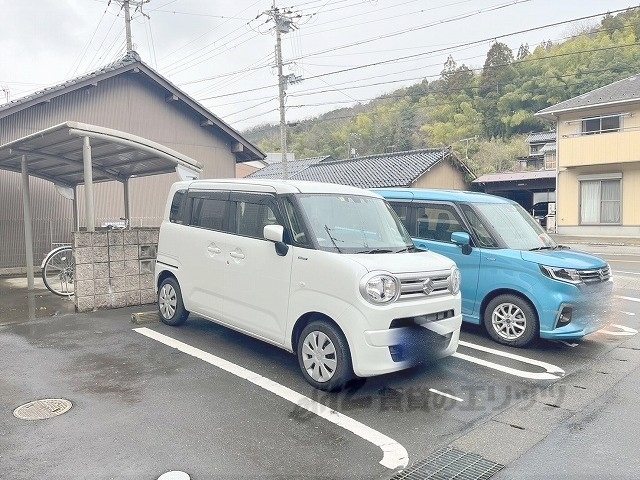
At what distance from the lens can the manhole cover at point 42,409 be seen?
3786mm

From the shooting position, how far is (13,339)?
5973mm

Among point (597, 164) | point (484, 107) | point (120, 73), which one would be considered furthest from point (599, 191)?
point (484, 107)

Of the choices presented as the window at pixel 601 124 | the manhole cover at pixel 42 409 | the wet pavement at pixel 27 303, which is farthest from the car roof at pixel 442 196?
the window at pixel 601 124

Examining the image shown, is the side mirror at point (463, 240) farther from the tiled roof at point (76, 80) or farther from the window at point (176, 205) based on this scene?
the tiled roof at point (76, 80)

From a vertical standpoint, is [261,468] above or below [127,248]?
below

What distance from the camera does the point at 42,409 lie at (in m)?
3.92

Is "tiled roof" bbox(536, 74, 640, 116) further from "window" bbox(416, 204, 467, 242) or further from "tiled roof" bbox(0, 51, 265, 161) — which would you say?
"window" bbox(416, 204, 467, 242)

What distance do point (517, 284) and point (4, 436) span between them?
508 cm

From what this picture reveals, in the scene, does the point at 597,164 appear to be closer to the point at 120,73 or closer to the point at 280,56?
the point at 280,56

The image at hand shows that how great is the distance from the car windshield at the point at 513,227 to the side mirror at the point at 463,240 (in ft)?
1.20

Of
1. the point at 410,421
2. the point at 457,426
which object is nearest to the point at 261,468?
the point at 410,421

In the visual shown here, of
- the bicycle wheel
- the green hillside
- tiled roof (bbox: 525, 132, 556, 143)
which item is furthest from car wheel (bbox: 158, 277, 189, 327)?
tiled roof (bbox: 525, 132, 556, 143)

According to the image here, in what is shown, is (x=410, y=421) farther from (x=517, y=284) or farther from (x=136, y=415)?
(x=517, y=284)

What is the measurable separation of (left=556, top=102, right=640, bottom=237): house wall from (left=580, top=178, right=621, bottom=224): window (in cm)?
23
